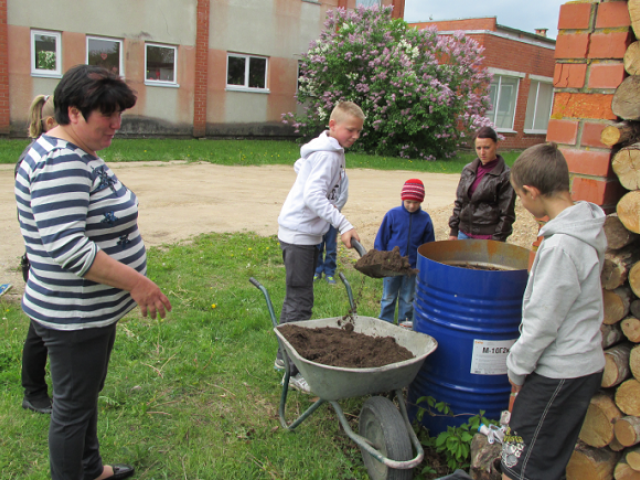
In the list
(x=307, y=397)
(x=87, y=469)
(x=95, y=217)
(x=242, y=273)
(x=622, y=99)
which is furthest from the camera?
(x=242, y=273)

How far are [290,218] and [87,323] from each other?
1.62m

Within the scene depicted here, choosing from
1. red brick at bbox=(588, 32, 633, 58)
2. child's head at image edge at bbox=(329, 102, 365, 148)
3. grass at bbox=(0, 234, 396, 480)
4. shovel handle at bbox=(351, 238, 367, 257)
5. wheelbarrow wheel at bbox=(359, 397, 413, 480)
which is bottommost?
grass at bbox=(0, 234, 396, 480)

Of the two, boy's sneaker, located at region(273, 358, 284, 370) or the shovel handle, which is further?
boy's sneaker, located at region(273, 358, 284, 370)

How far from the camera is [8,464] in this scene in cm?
270

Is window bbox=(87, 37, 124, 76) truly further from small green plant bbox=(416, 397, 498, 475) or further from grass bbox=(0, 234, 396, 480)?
small green plant bbox=(416, 397, 498, 475)

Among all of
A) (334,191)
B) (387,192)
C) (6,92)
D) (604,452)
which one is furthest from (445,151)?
(604,452)

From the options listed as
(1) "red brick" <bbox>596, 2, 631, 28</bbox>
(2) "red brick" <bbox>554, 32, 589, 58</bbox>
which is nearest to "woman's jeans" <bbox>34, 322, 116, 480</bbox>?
(2) "red brick" <bbox>554, 32, 589, 58</bbox>

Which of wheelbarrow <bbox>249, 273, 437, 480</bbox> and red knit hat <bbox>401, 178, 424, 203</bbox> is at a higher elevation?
red knit hat <bbox>401, 178, 424, 203</bbox>

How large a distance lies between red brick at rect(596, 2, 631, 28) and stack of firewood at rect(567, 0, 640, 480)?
57mm

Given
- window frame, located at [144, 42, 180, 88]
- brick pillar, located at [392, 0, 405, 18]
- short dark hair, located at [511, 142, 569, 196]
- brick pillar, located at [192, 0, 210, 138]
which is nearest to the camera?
short dark hair, located at [511, 142, 569, 196]

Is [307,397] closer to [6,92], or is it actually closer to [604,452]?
[604,452]

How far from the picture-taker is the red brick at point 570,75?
2486mm

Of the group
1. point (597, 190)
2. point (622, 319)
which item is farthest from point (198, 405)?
point (597, 190)

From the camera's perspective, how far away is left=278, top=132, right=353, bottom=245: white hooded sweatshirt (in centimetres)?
335
